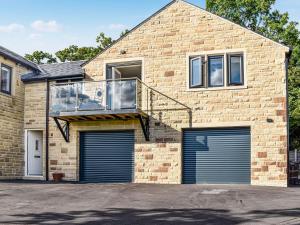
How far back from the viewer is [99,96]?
1767 centimetres

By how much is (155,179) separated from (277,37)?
52.7ft

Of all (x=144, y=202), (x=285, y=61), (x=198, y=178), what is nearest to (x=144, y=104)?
(x=198, y=178)

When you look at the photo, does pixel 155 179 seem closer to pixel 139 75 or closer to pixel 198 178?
pixel 198 178

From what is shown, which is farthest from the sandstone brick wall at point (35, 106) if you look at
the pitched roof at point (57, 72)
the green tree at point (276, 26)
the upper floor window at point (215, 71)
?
the green tree at point (276, 26)

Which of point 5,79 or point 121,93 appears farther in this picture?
point 5,79

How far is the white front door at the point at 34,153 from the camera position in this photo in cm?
2050

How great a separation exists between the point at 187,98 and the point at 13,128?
26.8ft

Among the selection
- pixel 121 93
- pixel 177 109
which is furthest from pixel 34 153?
pixel 177 109

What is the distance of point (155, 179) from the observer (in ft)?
58.2

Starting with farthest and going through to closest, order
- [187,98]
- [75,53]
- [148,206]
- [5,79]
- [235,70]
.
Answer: [75,53]
[5,79]
[187,98]
[235,70]
[148,206]

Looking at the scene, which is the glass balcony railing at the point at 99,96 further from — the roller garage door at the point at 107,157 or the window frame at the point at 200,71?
the window frame at the point at 200,71

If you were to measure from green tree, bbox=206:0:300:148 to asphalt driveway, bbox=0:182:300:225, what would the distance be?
45.0 feet

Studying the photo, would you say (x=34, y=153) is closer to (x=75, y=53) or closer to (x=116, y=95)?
(x=116, y=95)

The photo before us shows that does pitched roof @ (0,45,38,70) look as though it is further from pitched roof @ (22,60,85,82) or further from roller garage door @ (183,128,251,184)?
roller garage door @ (183,128,251,184)
